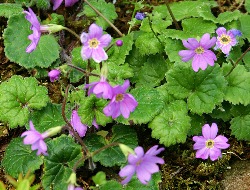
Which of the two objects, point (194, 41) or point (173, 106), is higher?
point (194, 41)

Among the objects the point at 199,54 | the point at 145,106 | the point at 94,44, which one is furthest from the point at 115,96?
the point at 199,54

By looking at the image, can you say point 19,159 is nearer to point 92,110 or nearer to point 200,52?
point 92,110

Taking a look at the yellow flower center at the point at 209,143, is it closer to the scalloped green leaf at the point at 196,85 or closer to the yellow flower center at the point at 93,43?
the scalloped green leaf at the point at 196,85

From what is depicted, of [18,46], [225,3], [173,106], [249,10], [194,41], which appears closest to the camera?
[194,41]

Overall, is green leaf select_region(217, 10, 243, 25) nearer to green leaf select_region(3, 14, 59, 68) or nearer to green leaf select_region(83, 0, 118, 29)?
green leaf select_region(83, 0, 118, 29)

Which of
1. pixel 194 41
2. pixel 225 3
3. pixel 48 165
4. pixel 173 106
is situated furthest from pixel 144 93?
pixel 225 3

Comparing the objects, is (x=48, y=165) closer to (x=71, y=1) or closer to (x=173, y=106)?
(x=173, y=106)

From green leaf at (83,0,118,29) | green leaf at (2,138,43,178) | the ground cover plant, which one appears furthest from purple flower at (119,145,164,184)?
green leaf at (83,0,118,29)
